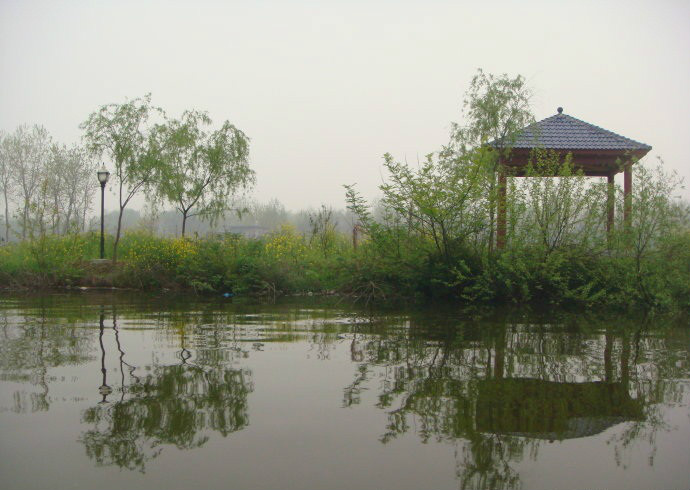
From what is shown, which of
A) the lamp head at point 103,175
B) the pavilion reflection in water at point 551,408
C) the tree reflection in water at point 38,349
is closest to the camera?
the pavilion reflection in water at point 551,408

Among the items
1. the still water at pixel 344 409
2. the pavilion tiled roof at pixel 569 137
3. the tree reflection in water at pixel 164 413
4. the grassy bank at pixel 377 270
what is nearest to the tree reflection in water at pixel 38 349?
the still water at pixel 344 409

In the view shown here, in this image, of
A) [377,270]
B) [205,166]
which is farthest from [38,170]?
[377,270]

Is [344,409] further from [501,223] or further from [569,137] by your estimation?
[569,137]

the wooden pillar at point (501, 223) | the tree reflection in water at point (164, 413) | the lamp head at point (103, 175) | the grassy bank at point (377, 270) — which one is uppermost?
the lamp head at point (103, 175)

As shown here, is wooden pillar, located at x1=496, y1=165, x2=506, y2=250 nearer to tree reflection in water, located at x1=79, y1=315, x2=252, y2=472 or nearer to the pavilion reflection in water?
the pavilion reflection in water

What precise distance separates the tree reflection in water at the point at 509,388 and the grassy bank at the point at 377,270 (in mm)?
3606

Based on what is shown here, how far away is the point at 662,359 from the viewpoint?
591 centimetres

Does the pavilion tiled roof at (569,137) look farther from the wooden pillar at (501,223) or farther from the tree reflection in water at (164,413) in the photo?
the tree reflection in water at (164,413)

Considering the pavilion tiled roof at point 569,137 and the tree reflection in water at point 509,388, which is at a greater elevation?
the pavilion tiled roof at point 569,137

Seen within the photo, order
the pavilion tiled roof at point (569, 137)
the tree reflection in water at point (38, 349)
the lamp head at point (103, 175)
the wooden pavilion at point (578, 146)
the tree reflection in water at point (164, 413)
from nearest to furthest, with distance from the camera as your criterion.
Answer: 1. the tree reflection in water at point (164, 413)
2. the tree reflection in water at point (38, 349)
3. the wooden pavilion at point (578, 146)
4. the pavilion tiled roof at point (569, 137)
5. the lamp head at point (103, 175)

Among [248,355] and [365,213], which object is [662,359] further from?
[365,213]

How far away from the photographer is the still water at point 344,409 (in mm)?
3055

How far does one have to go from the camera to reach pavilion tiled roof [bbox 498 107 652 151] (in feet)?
48.5

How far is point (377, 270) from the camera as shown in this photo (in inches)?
499
